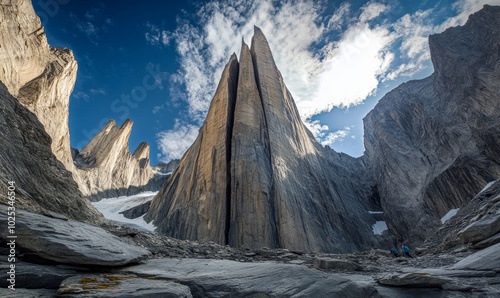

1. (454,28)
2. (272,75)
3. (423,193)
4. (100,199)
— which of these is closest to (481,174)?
(423,193)

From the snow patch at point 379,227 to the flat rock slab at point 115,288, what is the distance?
44.0 m

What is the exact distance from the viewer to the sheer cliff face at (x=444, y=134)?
113 ft

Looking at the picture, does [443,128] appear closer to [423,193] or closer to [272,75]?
[423,193]

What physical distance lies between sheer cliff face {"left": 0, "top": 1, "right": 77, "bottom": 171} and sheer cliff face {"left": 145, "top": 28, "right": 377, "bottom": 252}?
2012 centimetres

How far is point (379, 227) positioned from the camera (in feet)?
146

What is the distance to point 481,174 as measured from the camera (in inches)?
1281

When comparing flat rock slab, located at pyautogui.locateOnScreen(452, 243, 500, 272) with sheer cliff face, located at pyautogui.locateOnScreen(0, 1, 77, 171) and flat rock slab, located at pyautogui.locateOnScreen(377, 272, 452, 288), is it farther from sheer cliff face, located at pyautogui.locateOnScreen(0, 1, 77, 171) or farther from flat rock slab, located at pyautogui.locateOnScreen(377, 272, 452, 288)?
sheer cliff face, located at pyautogui.locateOnScreen(0, 1, 77, 171)

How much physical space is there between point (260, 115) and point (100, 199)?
2609 inches

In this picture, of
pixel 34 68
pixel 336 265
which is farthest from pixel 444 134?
pixel 34 68

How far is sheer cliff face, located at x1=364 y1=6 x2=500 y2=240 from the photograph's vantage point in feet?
113

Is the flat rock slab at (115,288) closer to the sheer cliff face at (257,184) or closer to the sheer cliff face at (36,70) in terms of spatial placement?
the sheer cliff face at (36,70)

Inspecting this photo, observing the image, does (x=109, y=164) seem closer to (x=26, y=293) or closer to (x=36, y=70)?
(x=36, y=70)


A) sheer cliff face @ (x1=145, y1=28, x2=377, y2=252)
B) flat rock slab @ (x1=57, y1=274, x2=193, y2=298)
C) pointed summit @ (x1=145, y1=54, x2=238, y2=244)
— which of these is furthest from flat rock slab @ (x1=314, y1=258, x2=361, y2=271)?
pointed summit @ (x1=145, y1=54, x2=238, y2=244)

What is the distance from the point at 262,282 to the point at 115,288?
3.23 m
